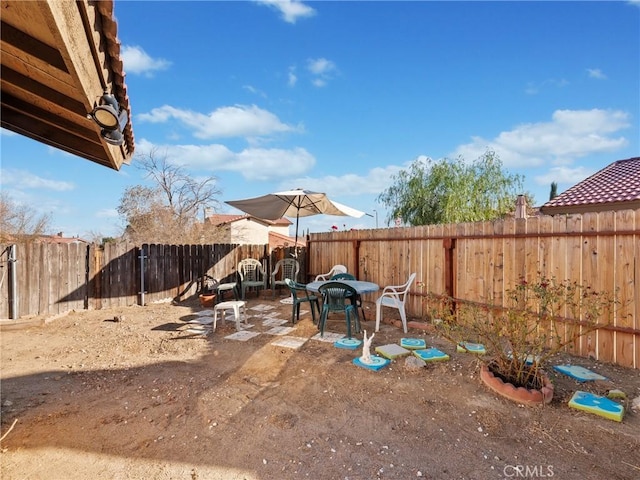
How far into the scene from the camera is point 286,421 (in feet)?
7.39

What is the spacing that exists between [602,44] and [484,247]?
4.84 meters

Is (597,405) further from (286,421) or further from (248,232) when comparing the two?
(248,232)

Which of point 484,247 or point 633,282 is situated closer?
point 633,282

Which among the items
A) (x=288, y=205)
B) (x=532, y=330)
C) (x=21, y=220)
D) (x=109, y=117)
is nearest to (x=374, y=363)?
(x=532, y=330)

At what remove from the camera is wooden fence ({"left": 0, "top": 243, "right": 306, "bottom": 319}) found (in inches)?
205

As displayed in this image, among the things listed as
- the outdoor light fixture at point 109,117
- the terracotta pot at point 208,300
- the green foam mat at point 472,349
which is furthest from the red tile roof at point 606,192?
the outdoor light fixture at point 109,117

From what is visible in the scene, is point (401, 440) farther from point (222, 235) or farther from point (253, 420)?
point (222, 235)

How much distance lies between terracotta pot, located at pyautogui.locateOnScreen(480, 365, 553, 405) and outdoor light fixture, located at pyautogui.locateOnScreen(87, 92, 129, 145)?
3486mm

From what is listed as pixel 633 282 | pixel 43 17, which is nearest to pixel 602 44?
pixel 633 282

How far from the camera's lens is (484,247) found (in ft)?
14.1

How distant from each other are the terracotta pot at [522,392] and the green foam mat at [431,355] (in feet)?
2.05

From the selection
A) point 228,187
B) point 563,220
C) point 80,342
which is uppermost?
point 228,187

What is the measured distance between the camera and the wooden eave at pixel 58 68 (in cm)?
124

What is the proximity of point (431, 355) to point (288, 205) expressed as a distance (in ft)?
13.7
